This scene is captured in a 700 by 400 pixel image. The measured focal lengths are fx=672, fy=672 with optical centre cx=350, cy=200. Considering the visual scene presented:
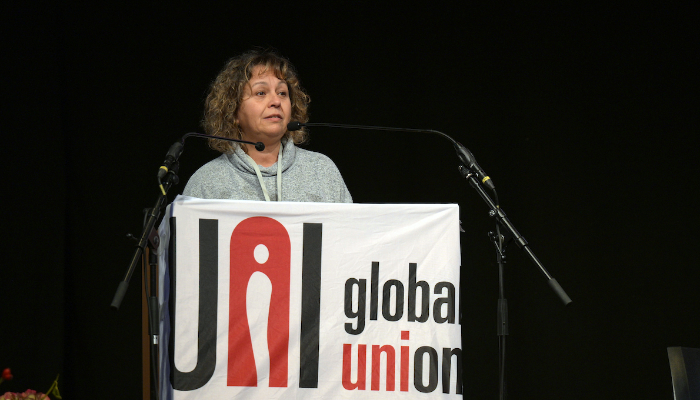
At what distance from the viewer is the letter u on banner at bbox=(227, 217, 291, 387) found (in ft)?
5.91

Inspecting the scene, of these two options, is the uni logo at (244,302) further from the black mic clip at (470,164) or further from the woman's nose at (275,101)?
the woman's nose at (275,101)

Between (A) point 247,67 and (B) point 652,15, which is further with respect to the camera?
(B) point 652,15

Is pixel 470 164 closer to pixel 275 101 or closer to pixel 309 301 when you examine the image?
pixel 309 301

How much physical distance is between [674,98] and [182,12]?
7.60ft

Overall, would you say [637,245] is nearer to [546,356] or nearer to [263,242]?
[546,356]

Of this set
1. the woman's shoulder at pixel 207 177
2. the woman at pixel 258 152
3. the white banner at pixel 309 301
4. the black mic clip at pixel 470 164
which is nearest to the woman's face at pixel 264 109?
the woman at pixel 258 152

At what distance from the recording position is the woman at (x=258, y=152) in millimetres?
2277

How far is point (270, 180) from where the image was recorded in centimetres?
231

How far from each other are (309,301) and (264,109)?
2.68 ft

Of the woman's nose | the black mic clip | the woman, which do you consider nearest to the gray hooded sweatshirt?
the woman

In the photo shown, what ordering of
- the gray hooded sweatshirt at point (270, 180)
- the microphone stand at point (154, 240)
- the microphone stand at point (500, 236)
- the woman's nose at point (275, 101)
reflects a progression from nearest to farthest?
the microphone stand at point (154, 240), the microphone stand at point (500, 236), the gray hooded sweatshirt at point (270, 180), the woman's nose at point (275, 101)

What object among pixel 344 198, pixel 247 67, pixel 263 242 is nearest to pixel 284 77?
pixel 247 67

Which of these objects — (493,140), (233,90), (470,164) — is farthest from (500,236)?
(493,140)

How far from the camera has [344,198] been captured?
2.39m
